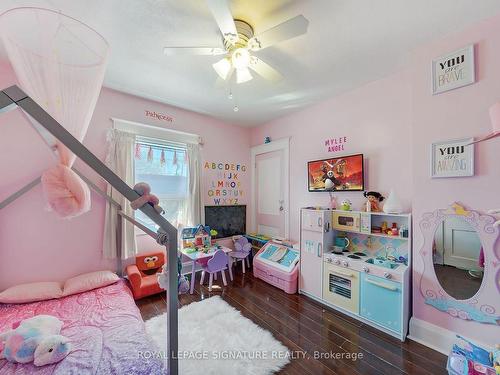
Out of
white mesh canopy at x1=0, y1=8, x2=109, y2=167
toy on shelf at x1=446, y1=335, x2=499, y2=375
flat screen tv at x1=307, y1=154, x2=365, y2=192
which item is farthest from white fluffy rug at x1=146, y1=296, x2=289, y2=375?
flat screen tv at x1=307, y1=154, x2=365, y2=192

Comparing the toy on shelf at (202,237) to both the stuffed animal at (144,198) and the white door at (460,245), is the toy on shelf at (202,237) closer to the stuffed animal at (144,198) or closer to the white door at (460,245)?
the stuffed animal at (144,198)

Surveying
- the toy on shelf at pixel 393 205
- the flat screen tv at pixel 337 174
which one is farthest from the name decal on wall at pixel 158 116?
the toy on shelf at pixel 393 205

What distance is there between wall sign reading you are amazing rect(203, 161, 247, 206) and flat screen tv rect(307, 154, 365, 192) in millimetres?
1452

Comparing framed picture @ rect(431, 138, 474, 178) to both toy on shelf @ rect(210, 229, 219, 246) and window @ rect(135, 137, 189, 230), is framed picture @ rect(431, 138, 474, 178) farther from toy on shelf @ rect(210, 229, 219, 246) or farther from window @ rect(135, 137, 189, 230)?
window @ rect(135, 137, 189, 230)

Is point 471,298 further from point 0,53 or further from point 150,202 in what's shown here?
point 0,53

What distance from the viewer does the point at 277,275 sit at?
3.10 metres

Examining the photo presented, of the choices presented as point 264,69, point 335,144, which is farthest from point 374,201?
point 264,69

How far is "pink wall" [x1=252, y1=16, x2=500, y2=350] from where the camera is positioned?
5.47 ft

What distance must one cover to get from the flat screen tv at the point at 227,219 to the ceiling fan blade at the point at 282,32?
8.78 feet

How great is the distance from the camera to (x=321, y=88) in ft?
9.03

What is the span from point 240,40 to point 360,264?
8.17ft

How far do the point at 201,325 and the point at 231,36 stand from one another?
2.67m

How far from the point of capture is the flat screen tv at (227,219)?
369cm

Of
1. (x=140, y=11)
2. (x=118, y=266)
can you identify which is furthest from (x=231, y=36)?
(x=118, y=266)
